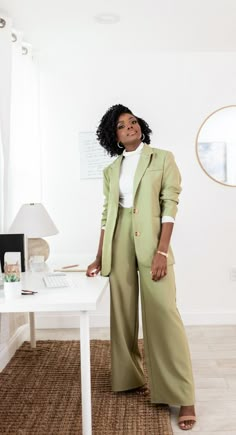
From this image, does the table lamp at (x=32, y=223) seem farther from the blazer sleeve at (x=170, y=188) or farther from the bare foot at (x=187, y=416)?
the bare foot at (x=187, y=416)

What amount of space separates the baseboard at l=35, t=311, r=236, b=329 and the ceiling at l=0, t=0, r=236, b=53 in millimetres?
2020

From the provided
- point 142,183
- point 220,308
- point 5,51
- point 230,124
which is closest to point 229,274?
point 220,308

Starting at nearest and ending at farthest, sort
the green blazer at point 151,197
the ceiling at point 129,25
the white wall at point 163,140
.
A: 1. the green blazer at point 151,197
2. the ceiling at point 129,25
3. the white wall at point 163,140

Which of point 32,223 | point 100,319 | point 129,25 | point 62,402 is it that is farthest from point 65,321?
point 129,25

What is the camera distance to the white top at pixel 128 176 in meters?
2.52

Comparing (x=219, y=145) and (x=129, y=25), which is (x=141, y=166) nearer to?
(x=129, y=25)

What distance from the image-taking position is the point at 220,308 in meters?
4.10

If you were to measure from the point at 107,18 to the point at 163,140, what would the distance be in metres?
1.16

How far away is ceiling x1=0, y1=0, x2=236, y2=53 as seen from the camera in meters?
2.91

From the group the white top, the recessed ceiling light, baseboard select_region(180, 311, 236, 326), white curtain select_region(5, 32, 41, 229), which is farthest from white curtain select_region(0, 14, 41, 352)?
baseboard select_region(180, 311, 236, 326)

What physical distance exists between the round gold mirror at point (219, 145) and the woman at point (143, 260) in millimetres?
1455

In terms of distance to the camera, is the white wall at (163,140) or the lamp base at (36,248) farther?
the white wall at (163,140)

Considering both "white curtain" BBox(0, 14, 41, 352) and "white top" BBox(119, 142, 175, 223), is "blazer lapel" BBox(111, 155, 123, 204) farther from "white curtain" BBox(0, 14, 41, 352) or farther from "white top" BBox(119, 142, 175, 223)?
"white curtain" BBox(0, 14, 41, 352)

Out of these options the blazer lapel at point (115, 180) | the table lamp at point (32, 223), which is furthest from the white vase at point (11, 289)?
the table lamp at point (32, 223)
